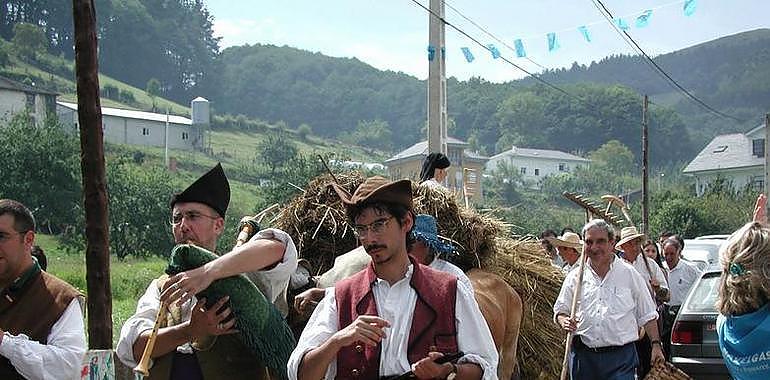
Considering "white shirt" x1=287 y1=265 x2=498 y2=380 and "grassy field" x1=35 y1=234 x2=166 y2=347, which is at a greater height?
"white shirt" x1=287 y1=265 x2=498 y2=380

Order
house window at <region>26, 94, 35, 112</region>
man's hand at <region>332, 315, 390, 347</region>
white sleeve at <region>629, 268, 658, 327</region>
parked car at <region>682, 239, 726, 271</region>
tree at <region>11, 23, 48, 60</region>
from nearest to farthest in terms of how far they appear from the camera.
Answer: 1. man's hand at <region>332, 315, 390, 347</region>
2. white sleeve at <region>629, 268, 658, 327</region>
3. parked car at <region>682, 239, 726, 271</region>
4. house window at <region>26, 94, 35, 112</region>
5. tree at <region>11, 23, 48, 60</region>

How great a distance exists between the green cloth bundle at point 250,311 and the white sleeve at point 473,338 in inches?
31.6

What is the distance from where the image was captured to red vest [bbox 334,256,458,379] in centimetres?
358

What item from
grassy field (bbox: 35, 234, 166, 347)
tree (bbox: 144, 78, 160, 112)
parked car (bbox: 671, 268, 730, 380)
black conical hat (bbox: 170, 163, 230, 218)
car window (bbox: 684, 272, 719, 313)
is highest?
tree (bbox: 144, 78, 160, 112)

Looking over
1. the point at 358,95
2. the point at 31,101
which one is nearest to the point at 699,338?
the point at 31,101

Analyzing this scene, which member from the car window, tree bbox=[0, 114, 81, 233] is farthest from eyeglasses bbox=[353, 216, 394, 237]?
tree bbox=[0, 114, 81, 233]

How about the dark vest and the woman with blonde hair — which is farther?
the woman with blonde hair

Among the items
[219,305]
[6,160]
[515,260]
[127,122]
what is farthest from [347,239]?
[127,122]

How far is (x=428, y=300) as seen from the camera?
3621 mm

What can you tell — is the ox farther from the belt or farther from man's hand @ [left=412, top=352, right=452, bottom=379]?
man's hand @ [left=412, top=352, right=452, bottom=379]

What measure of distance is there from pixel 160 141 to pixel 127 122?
6.12 meters

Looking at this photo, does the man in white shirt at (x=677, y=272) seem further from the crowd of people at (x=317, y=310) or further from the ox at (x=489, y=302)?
the crowd of people at (x=317, y=310)

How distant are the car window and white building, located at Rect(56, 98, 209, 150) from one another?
87.9 m

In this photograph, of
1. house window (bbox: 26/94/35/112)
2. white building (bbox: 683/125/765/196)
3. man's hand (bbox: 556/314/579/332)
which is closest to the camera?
man's hand (bbox: 556/314/579/332)
